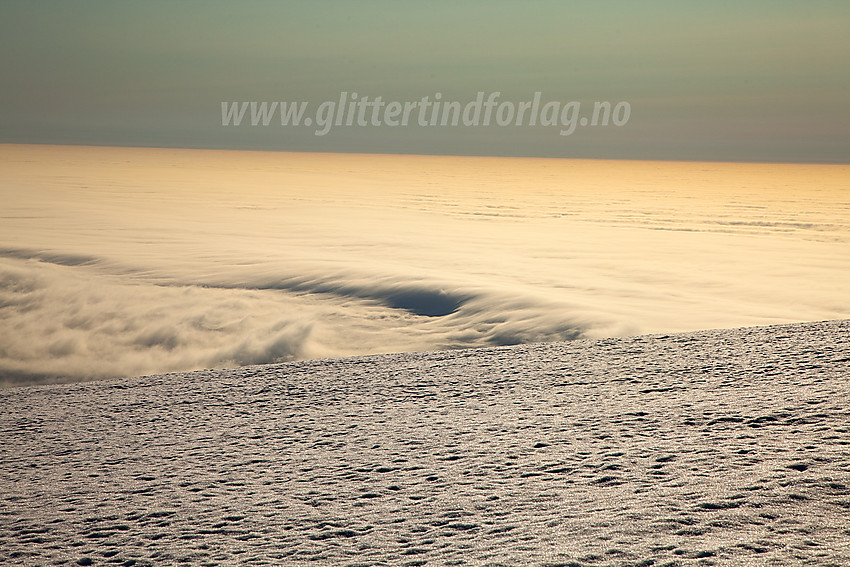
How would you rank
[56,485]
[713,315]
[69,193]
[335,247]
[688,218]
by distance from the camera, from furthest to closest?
[69,193] < [688,218] < [335,247] < [713,315] < [56,485]

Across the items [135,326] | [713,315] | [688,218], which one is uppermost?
[688,218]

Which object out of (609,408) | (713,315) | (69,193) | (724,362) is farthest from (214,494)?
(69,193)

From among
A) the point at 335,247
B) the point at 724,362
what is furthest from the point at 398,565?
the point at 335,247

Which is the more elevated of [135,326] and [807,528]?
[807,528]

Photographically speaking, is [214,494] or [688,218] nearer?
[214,494]

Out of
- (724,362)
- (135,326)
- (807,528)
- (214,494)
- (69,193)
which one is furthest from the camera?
(69,193)

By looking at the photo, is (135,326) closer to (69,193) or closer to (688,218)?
(688,218)
